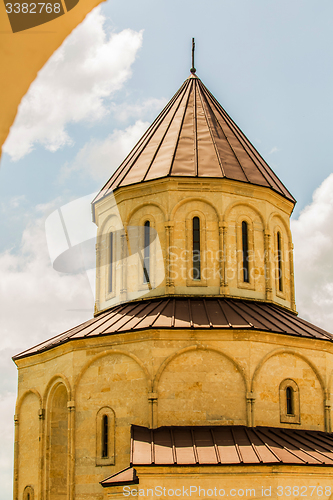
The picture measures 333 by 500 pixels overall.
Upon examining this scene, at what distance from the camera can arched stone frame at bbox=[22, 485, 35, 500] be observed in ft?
64.0

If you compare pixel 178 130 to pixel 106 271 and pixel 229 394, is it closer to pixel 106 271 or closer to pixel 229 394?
pixel 106 271

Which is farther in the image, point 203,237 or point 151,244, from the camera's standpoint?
point 151,244

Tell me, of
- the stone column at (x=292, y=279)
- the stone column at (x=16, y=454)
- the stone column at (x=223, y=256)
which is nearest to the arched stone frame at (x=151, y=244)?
the stone column at (x=223, y=256)

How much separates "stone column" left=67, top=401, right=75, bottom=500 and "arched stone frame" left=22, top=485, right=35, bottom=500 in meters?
2.35

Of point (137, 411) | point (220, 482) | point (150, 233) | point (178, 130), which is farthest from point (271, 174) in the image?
point (220, 482)

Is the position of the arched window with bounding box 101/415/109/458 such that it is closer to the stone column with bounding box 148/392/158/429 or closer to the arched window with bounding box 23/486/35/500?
the stone column with bounding box 148/392/158/429

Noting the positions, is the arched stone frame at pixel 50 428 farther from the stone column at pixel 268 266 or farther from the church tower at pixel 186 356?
the stone column at pixel 268 266

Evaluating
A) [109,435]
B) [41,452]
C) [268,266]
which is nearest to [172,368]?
[109,435]

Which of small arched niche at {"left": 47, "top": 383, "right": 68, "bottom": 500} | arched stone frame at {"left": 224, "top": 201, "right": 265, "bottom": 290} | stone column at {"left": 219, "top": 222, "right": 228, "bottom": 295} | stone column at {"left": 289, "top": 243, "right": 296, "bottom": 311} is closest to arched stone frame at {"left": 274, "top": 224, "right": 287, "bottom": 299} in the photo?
stone column at {"left": 289, "top": 243, "right": 296, "bottom": 311}

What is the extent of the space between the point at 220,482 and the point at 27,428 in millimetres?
7596

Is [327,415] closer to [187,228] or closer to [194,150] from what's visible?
[187,228]

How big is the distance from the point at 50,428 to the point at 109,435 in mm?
2627

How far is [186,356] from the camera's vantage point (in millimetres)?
17906

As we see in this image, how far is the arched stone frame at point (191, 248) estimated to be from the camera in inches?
805
